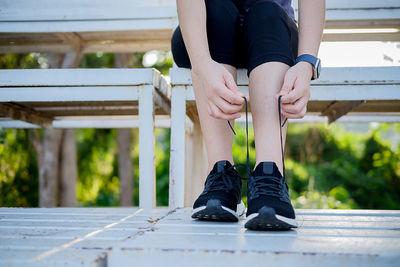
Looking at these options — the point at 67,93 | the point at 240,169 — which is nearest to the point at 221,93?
the point at 67,93

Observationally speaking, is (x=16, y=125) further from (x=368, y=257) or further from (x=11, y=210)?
(x=368, y=257)

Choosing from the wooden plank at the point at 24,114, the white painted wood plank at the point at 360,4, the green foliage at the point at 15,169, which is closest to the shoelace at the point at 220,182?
the wooden plank at the point at 24,114

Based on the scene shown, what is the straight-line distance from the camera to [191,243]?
2.14 feet

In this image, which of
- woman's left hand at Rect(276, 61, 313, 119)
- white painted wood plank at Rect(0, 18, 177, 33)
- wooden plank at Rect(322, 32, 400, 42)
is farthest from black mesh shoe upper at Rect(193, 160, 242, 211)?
wooden plank at Rect(322, 32, 400, 42)

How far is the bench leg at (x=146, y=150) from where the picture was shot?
1.38m

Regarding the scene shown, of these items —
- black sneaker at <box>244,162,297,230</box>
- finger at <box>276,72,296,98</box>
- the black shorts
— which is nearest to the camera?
black sneaker at <box>244,162,297,230</box>

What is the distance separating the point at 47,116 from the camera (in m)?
2.23

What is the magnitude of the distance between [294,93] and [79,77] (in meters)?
→ 0.88

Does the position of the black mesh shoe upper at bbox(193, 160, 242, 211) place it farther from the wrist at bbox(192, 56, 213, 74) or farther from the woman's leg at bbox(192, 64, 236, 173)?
the wrist at bbox(192, 56, 213, 74)

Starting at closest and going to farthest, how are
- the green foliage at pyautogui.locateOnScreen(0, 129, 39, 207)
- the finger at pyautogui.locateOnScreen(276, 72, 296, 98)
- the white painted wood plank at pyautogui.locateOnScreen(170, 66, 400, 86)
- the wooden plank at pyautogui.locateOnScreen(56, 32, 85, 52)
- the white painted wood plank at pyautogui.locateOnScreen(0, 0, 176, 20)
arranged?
1. the finger at pyautogui.locateOnScreen(276, 72, 296, 98)
2. the white painted wood plank at pyautogui.locateOnScreen(170, 66, 400, 86)
3. the white painted wood plank at pyautogui.locateOnScreen(0, 0, 176, 20)
4. the wooden plank at pyautogui.locateOnScreen(56, 32, 85, 52)
5. the green foliage at pyautogui.locateOnScreen(0, 129, 39, 207)

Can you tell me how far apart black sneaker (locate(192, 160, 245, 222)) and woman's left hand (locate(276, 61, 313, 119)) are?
0.72ft

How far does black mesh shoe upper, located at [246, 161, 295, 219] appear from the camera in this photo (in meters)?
0.83

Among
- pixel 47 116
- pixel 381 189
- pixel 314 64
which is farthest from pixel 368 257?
pixel 381 189

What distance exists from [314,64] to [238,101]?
26 cm
